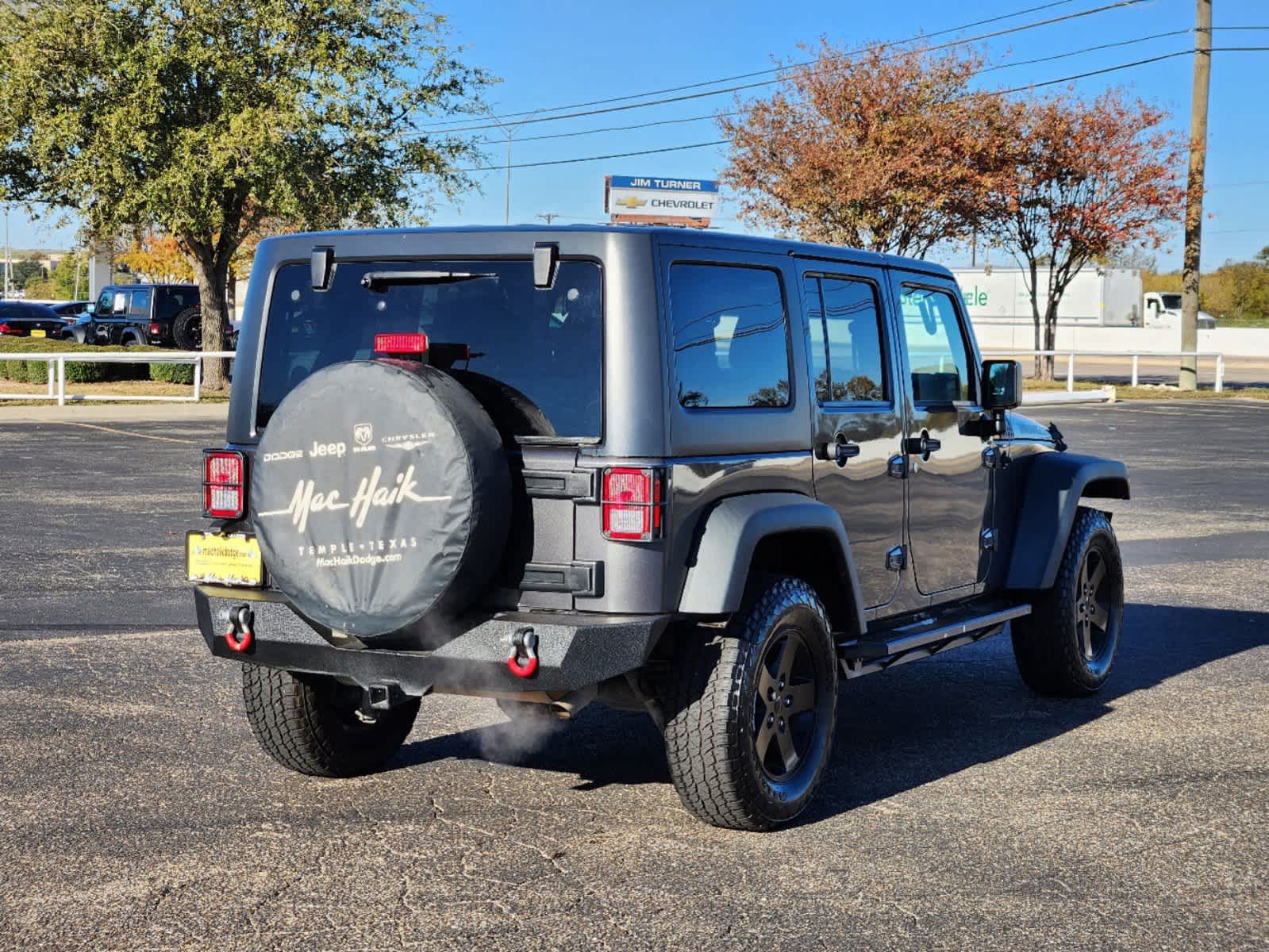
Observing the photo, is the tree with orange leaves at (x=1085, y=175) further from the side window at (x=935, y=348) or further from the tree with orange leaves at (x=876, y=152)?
the side window at (x=935, y=348)

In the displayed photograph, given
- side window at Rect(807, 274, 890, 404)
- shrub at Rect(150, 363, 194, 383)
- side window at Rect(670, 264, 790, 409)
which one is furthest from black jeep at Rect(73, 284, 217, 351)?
side window at Rect(670, 264, 790, 409)

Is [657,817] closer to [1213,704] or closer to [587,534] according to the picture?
[587,534]

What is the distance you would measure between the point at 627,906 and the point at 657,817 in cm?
88

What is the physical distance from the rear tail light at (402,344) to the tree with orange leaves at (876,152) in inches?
1341

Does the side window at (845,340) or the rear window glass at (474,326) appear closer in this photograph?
the rear window glass at (474,326)

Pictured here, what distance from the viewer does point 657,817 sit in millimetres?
5375

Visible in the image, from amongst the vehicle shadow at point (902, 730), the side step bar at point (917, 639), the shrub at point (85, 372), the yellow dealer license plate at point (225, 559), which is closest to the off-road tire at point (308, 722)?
the vehicle shadow at point (902, 730)

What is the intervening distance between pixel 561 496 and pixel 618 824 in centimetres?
117

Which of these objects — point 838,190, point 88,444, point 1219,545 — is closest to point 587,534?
point 1219,545

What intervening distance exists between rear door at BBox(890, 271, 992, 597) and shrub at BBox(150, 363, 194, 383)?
1087 inches

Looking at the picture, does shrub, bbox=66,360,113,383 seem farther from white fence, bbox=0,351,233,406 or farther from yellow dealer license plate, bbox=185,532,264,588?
yellow dealer license plate, bbox=185,532,264,588

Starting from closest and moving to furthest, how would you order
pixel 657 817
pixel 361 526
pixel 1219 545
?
pixel 361 526
pixel 657 817
pixel 1219 545

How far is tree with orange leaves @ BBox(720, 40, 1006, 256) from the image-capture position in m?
38.6

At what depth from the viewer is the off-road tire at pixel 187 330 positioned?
41.0 meters
